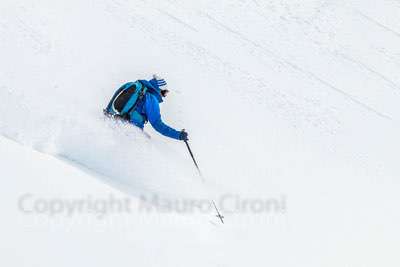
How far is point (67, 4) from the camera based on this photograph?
757 cm

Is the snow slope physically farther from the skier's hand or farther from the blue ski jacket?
the skier's hand

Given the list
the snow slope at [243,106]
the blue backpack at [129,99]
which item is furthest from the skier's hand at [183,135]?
the snow slope at [243,106]

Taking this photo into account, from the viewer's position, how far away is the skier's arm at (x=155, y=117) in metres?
6.38

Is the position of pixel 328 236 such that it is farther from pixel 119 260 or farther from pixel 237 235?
pixel 119 260

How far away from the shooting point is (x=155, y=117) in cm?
641

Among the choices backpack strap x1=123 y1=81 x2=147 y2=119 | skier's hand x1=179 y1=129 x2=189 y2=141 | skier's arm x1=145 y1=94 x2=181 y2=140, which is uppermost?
backpack strap x1=123 y1=81 x2=147 y2=119

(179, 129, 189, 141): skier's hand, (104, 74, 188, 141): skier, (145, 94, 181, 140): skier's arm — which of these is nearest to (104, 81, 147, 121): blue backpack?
(104, 74, 188, 141): skier

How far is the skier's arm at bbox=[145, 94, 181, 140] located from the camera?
20.9ft

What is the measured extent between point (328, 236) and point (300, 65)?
2.30 metres

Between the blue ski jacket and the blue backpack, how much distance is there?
47mm

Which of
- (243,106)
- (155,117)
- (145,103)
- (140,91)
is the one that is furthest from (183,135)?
(243,106)

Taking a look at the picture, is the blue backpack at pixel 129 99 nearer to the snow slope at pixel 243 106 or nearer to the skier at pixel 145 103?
the skier at pixel 145 103

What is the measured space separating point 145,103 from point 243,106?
5.05 feet

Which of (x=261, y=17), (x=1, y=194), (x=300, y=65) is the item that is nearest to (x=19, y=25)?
(x=1, y=194)
